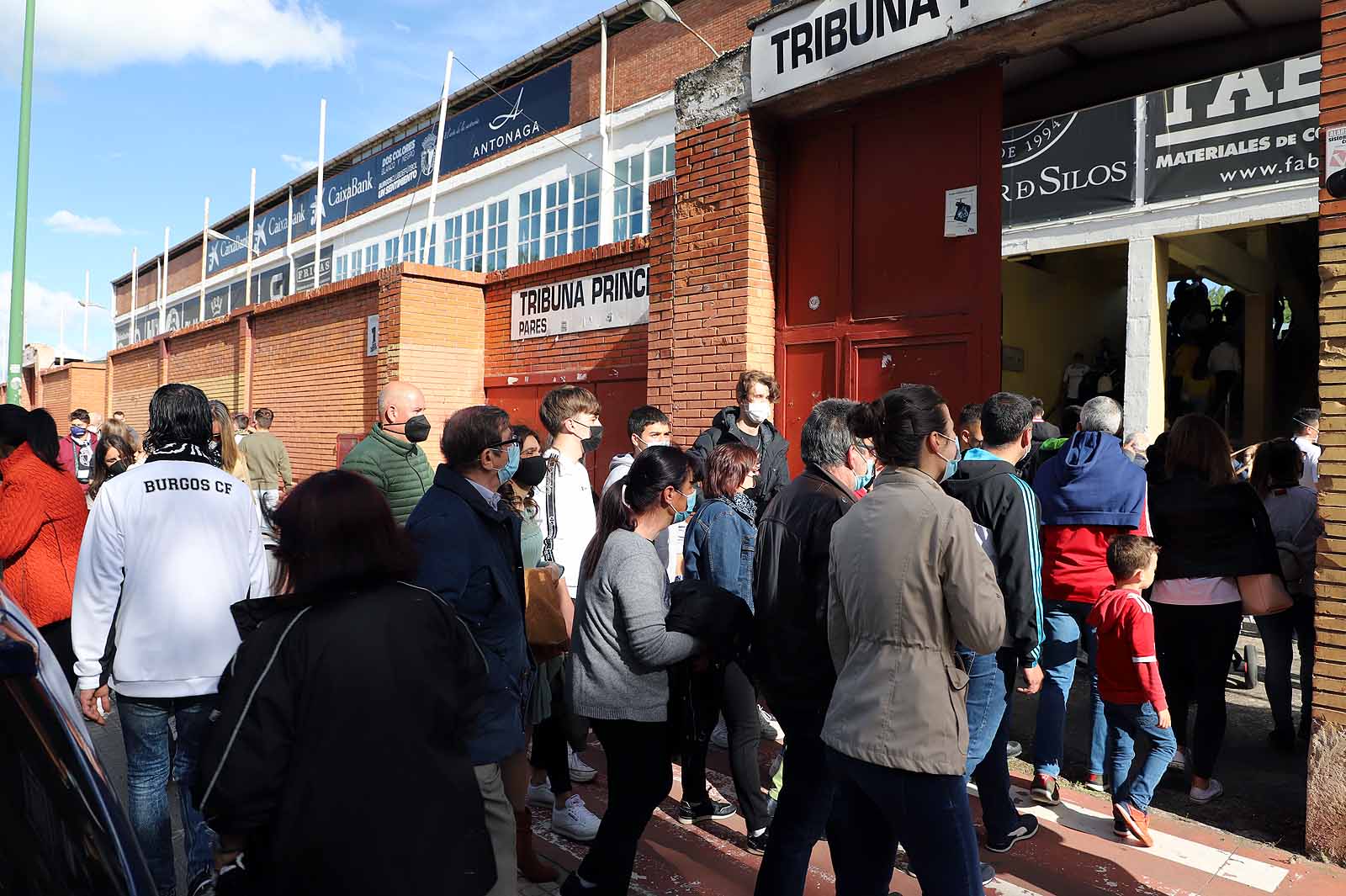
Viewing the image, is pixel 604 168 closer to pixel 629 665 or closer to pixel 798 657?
pixel 629 665

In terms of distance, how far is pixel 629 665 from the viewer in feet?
10.2

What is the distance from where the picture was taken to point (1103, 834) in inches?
164

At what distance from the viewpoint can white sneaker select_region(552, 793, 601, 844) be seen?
13.2 ft

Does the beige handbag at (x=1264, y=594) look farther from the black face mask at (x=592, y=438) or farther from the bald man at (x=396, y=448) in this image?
the bald man at (x=396, y=448)

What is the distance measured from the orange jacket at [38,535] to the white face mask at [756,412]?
360cm

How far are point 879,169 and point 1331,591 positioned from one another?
4.00 m

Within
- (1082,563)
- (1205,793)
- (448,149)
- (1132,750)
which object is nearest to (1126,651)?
(1132,750)

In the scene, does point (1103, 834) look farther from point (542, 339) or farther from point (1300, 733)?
point (542, 339)

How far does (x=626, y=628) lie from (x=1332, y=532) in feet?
10.5

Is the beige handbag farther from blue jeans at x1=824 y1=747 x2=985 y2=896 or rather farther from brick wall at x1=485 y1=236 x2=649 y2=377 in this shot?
brick wall at x1=485 y1=236 x2=649 y2=377

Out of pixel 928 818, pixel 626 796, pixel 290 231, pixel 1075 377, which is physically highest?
pixel 290 231

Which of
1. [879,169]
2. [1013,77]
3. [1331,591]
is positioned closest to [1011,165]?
[1013,77]

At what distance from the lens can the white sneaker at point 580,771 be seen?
4723mm

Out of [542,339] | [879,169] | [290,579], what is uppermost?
[879,169]
